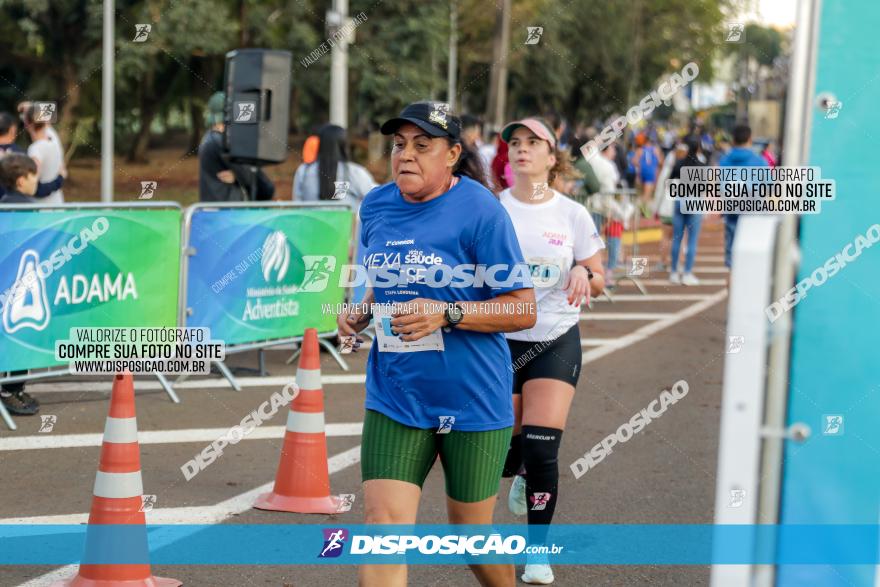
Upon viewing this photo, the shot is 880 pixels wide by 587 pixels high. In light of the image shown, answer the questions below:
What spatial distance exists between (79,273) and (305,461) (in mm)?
2937

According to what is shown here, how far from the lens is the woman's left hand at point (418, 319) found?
4.03 m

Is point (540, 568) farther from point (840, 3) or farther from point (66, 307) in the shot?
point (66, 307)

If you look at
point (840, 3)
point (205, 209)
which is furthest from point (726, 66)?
point (840, 3)

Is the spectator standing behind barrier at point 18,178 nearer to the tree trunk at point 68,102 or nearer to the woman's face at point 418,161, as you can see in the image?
the woman's face at point 418,161

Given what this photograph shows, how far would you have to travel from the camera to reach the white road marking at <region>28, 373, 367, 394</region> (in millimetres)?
9836

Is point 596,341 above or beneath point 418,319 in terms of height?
beneath

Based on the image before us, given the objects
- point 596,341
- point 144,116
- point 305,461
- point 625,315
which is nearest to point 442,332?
point 305,461

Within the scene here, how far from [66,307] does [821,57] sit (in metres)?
7.35

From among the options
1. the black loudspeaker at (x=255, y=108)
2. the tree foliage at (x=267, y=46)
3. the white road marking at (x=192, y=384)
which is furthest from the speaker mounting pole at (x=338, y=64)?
the white road marking at (x=192, y=384)

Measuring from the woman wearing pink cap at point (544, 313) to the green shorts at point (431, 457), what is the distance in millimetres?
1315

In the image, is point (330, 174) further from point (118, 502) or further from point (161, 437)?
point (118, 502)

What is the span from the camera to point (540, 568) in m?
5.62

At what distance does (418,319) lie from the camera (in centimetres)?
403

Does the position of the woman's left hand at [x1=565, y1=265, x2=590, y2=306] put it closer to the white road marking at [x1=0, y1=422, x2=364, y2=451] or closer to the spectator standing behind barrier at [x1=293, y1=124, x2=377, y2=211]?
the white road marking at [x1=0, y1=422, x2=364, y2=451]
